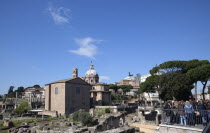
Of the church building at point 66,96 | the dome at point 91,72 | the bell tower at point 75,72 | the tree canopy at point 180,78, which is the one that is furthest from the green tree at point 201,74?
the dome at point 91,72

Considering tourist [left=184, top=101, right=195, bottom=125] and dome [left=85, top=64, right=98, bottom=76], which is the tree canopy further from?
dome [left=85, top=64, right=98, bottom=76]

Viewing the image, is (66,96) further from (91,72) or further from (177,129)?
(177,129)

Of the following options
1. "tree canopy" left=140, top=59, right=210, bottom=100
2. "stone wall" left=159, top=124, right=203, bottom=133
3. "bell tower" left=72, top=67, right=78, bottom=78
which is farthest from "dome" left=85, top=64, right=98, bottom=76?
"stone wall" left=159, top=124, right=203, bottom=133

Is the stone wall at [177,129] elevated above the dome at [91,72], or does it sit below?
below

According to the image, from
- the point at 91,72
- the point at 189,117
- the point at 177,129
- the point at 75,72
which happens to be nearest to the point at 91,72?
the point at 91,72

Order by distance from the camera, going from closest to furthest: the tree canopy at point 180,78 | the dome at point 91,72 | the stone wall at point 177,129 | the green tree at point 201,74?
the stone wall at point 177,129, the green tree at point 201,74, the tree canopy at point 180,78, the dome at point 91,72

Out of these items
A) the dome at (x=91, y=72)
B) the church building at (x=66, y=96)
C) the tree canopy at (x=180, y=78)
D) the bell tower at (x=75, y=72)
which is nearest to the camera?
the tree canopy at (x=180, y=78)

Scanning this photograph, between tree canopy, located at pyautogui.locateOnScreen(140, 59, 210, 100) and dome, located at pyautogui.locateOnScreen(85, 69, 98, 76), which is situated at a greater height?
dome, located at pyautogui.locateOnScreen(85, 69, 98, 76)

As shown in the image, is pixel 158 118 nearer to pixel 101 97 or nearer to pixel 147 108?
pixel 147 108

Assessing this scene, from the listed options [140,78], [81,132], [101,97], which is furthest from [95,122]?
[140,78]

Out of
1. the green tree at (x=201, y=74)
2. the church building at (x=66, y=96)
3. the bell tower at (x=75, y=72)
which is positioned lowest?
the church building at (x=66, y=96)

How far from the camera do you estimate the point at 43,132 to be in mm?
21312

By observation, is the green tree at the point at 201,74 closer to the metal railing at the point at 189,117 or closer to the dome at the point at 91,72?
the metal railing at the point at 189,117

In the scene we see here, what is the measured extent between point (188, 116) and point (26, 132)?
1958 cm
